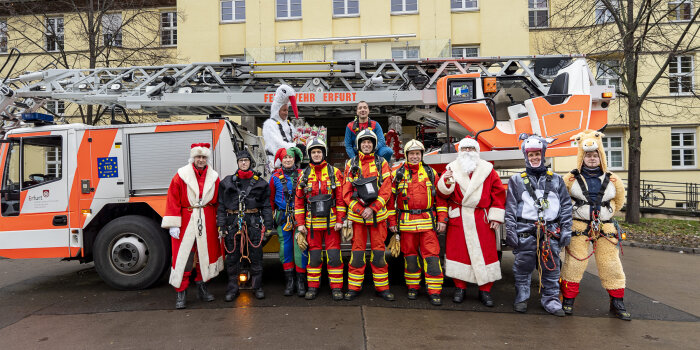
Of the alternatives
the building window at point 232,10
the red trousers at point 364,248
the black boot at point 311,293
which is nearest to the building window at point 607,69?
the red trousers at point 364,248

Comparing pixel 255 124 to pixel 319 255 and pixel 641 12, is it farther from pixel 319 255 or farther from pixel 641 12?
pixel 641 12

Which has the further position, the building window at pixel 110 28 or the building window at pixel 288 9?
the building window at pixel 288 9

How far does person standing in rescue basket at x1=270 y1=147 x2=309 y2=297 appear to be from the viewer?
491cm

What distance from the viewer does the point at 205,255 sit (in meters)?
4.69

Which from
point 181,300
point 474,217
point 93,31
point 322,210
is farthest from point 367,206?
point 93,31

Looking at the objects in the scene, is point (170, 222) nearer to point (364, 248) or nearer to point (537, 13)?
point (364, 248)

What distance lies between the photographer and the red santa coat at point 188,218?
4.57 meters

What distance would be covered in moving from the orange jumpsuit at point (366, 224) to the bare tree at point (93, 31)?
8464 millimetres

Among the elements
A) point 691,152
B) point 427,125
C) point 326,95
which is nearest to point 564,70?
point 427,125

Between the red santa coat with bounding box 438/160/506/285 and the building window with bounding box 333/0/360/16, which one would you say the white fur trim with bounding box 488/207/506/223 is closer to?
the red santa coat with bounding box 438/160/506/285

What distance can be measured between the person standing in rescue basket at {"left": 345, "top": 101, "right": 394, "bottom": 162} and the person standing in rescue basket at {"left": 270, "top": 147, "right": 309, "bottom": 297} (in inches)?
34.3

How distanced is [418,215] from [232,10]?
47.2ft

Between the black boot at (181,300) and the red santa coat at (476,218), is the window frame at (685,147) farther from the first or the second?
the black boot at (181,300)

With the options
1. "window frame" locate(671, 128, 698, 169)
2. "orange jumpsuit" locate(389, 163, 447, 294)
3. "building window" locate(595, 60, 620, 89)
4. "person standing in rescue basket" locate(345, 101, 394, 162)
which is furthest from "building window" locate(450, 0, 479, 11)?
"orange jumpsuit" locate(389, 163, 447, 294)
